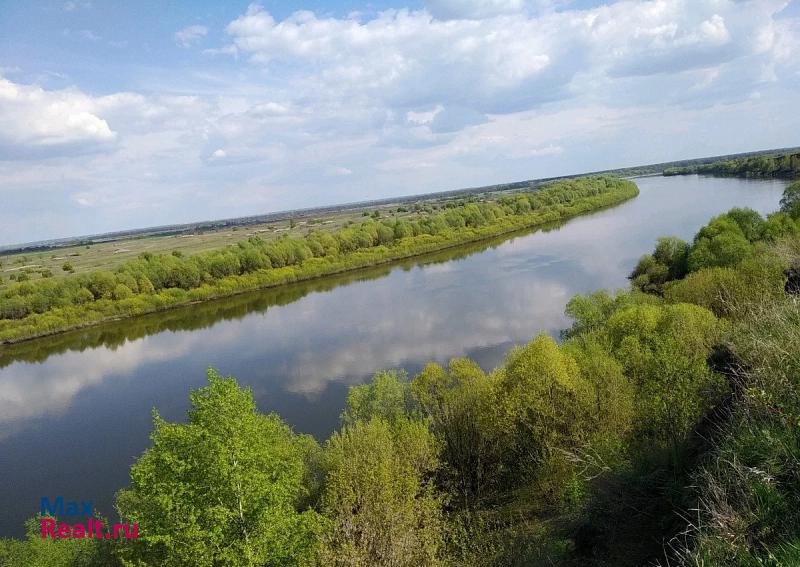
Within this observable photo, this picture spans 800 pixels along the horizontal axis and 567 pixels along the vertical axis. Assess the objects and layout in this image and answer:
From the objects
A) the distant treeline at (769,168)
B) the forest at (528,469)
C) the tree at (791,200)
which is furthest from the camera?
the distant treeline at (769,168)

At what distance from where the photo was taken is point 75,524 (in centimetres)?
1639

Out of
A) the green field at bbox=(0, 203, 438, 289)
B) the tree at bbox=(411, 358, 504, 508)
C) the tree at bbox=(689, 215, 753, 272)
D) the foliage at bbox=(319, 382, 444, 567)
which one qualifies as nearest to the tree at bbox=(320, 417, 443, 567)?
the foliage at bbox=(319, 382, 444, 567)

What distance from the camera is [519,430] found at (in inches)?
530

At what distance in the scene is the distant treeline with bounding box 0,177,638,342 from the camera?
50.7m

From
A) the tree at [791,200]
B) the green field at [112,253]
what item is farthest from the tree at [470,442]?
the green field at [112,253]

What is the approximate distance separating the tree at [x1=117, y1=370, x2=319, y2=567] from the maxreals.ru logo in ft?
9.32

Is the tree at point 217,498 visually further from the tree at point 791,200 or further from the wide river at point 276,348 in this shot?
the tree at point 791,200

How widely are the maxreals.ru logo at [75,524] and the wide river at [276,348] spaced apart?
0.56 metres

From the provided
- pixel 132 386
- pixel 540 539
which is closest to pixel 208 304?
pixel 132 386

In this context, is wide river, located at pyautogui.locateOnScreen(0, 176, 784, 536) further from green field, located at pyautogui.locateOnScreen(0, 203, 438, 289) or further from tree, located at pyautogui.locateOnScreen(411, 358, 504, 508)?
green field, located at pyautogui.locateOnScreen(0, 203, 438, 289)

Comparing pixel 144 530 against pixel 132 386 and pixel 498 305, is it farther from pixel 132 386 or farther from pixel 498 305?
pixel 498 305

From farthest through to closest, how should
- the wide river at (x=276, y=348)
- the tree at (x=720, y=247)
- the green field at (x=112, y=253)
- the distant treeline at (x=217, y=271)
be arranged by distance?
the green field at (x=112, y=253), the distant treeline at (x=217, y=271), the tree at (x=720, y=247), the wide river at (x=276, y=348)

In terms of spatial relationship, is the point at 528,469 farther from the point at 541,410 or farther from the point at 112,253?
the point at 112,253

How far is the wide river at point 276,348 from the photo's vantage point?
23.0 meters
